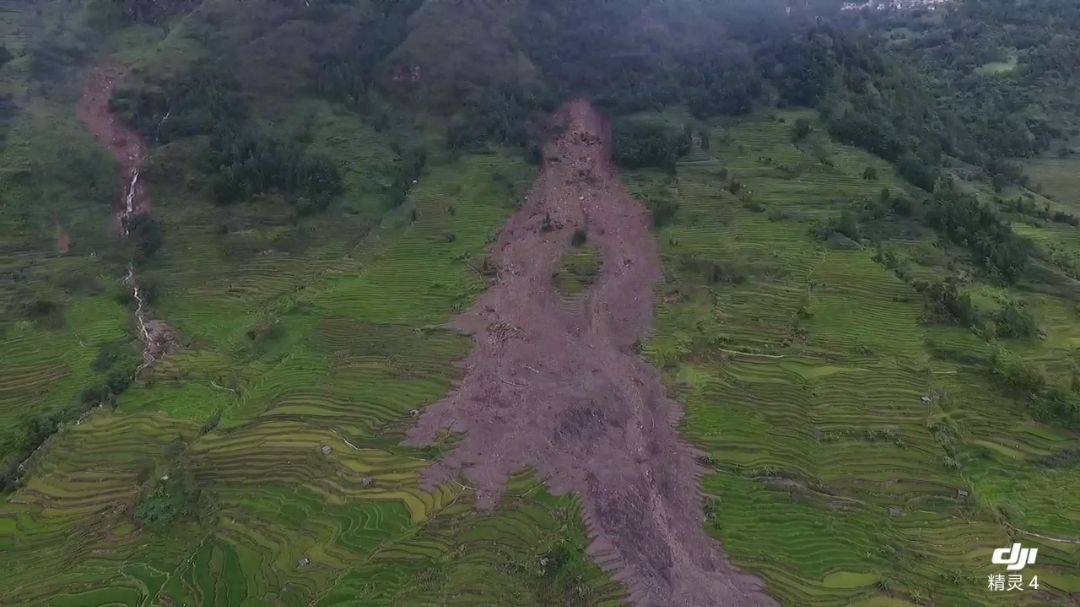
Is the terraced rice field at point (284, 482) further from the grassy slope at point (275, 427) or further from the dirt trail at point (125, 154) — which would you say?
the dirt trail at point (125, 154)

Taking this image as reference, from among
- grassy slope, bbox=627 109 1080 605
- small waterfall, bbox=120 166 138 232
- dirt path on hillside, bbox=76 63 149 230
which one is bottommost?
grassy slope, bbox=627 109 1080 605

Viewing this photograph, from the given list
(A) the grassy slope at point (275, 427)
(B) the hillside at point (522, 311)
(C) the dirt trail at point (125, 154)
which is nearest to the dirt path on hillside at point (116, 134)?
(C) the dirt trail at point (125, 154)

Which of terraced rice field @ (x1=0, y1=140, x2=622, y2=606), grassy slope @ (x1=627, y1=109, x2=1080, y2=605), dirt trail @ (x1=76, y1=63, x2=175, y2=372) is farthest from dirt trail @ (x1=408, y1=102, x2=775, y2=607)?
dirt trail @ (x1=76, y1=63, x2=175, y2=372)

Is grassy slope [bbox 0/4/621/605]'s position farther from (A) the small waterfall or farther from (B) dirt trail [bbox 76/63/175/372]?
(A) the small waterfall

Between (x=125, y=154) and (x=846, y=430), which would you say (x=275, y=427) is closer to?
(x=846, y=430)

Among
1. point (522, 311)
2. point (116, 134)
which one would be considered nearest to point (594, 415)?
point (522, 311)
